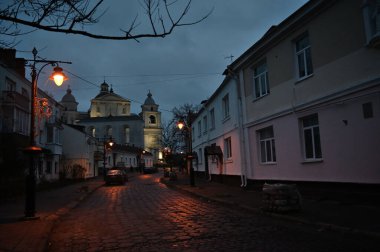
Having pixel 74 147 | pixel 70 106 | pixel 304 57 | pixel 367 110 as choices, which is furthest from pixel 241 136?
pixel 70 106

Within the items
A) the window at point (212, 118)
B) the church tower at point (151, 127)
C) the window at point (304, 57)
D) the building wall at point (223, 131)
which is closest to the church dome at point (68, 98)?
the church tower at point (151, 127)

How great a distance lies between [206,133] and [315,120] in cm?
1926

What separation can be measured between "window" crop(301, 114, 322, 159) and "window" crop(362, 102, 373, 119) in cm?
267

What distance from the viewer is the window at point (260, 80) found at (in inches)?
701

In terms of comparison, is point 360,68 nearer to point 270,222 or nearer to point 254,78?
point 270,222

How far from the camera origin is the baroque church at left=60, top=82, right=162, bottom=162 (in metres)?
104

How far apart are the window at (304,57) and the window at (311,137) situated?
64.9 inches

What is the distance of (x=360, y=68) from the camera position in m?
11.2

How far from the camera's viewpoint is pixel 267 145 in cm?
1798

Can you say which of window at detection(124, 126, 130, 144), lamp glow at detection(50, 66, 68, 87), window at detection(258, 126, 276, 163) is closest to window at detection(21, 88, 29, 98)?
lamp glow at detection(50, 66, 68, 87)

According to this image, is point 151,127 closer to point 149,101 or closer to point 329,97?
point 149,101

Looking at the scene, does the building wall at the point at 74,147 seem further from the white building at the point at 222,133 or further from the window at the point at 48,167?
the white building at the point at 222,133

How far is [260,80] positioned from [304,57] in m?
4.11

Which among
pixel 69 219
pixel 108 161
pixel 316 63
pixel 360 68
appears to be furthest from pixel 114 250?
pixel 108 161
